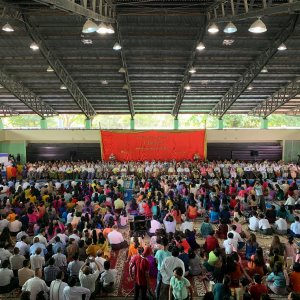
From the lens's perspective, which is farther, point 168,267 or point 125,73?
point 125,73

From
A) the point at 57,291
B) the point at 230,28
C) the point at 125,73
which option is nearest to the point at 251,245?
the point at 57,291

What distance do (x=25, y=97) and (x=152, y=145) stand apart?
778cm

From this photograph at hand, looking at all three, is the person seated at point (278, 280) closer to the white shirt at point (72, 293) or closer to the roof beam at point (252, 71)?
the white shirt at point (72, 293)

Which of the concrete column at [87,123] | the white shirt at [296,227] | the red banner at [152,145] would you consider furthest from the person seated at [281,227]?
the concrete column at [87,123]

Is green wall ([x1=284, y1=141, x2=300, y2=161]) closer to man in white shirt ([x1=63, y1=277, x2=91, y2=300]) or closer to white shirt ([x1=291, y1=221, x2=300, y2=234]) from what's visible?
white shirt ([x1=291, y1=221, x2=300, y2=234])

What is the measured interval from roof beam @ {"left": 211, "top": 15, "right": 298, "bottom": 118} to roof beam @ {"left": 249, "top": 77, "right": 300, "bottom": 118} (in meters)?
2.50

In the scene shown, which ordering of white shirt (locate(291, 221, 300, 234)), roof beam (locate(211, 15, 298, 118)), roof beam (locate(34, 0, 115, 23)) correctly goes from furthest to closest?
roof beam (locate(211, 15, 298, 118)) → white shirt (locate(291, 221, 300, 234)) → roof beam (locate(34, 0, 115, 23))

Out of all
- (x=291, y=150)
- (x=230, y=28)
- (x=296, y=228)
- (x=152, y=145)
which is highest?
(x=230, y=28)

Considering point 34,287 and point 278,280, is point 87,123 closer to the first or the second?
point 34,287

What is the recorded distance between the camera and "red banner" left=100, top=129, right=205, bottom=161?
70.8 ft

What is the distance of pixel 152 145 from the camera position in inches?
851

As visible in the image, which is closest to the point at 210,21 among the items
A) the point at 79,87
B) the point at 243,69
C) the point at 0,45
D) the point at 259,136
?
the point at 243,69

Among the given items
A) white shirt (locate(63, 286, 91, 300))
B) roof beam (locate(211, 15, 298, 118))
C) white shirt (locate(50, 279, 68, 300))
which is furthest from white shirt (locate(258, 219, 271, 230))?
roof beam (locate(211, 15, 298, 118))

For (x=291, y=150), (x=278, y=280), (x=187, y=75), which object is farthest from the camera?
(x=291, y=150)
